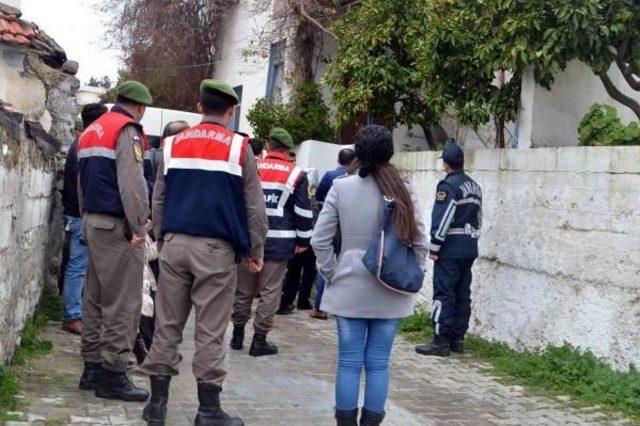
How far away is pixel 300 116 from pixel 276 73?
2.35m

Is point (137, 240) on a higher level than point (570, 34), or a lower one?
lower

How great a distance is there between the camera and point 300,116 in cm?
1542

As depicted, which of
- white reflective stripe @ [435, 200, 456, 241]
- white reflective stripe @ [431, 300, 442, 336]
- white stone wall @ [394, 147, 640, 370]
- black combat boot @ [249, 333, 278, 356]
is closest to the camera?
white stone wall @ [394, 147, 640, 370]

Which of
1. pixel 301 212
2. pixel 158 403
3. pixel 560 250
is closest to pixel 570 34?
pixel 560 250

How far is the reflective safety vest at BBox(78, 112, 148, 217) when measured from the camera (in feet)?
18.4

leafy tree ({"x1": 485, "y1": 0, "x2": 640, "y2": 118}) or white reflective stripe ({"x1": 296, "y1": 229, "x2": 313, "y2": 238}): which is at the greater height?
leafy tree ({"x1": 485, "y1": 0, "x2": 640, "y2": 118})

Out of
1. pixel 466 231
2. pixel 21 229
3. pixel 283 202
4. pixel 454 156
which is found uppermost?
pixel 454 156

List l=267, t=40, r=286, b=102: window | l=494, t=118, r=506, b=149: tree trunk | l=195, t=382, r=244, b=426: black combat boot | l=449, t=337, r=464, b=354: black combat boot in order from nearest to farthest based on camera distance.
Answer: l=195, t=382, r=244, b=426: black combat boot → l=449, t=337, r=464, b=354: black combat boot → l=494, t=118, r=506, b=149: tree trunk → l=267, t=40, r=286, b=102: window

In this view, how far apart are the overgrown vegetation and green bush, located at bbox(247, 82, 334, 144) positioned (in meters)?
7.00

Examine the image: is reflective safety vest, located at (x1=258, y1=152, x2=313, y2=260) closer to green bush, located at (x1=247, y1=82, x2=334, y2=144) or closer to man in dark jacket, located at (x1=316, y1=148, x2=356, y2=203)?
man in dark jacket, located at (x1=316, y1=148, x2=356, y2=203)

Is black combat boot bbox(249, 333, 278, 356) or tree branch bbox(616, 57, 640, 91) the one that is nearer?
black combat boot bbox(249, 333, 278, 356)

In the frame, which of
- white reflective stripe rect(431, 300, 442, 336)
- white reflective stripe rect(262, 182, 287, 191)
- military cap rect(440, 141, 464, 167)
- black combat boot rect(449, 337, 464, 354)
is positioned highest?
military cap rect(440, 141, 464, 167)

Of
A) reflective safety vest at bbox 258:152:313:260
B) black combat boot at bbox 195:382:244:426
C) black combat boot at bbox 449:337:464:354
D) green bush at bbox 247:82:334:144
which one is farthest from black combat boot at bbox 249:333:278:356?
green bush at bbox 247:82:334:144

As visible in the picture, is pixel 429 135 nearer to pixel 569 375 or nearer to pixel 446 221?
pixel 446 221
